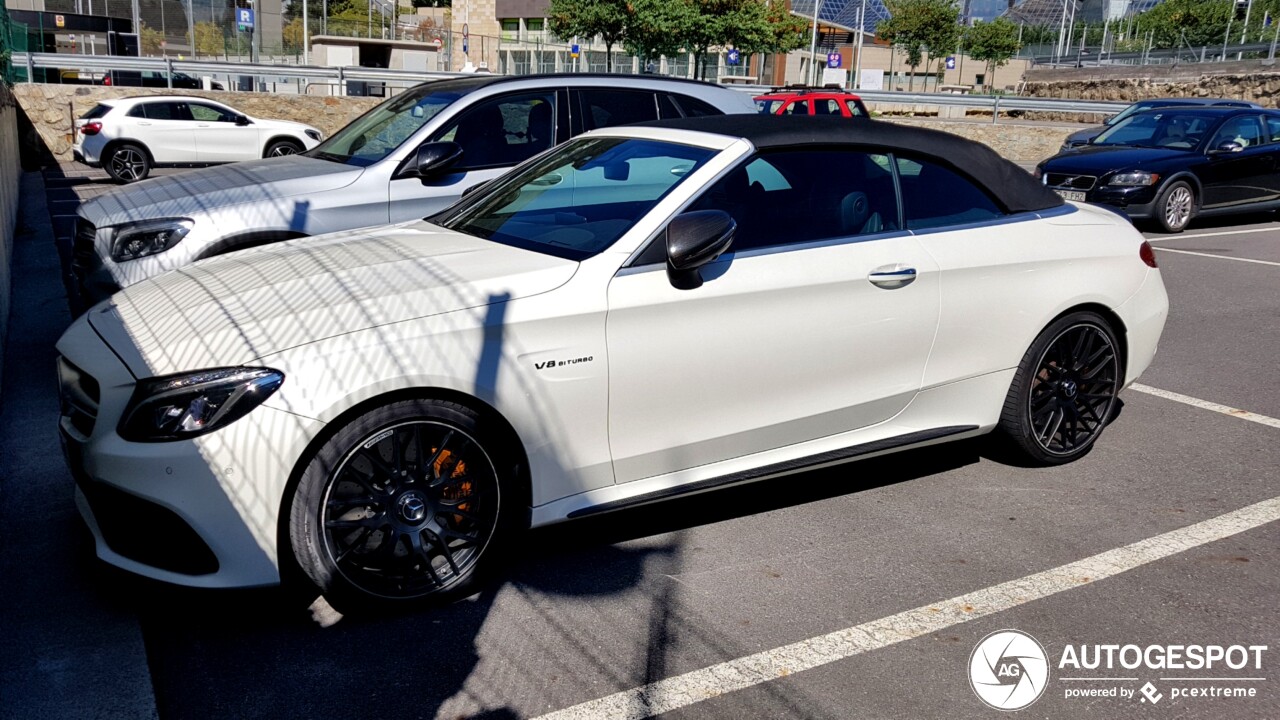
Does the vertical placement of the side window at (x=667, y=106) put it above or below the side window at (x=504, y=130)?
above

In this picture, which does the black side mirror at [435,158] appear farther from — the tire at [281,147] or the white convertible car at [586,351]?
the tire at [281,147]

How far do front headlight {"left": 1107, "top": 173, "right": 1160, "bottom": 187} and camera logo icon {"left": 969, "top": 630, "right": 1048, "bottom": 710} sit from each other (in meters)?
11.4

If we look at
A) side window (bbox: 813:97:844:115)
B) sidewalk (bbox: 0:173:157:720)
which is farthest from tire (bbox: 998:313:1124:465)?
side window (bbox: 813:97:844:115)

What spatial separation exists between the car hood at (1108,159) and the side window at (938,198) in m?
9.75

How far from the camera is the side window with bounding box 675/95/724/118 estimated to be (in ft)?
25.8

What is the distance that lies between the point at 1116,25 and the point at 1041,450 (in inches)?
3226

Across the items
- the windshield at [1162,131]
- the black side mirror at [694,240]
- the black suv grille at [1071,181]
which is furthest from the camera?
the windshield at [1162,131]

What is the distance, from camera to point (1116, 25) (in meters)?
76.8

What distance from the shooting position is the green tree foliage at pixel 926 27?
71000mm

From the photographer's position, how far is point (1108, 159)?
1393 cm

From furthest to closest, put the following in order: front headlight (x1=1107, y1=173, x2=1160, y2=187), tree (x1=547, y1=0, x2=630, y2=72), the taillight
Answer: tree (x1=547, y1=0, x2=630, y2=72) < front headlight (x1=1107, y1=173, x2=1160, y2=187) < the taillight

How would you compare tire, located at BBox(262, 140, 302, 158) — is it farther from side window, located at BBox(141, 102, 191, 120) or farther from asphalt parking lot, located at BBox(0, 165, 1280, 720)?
asphalt parking lot, located at BBox(0, 165, 1280, 720)

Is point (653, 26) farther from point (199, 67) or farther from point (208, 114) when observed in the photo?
point (208, 114)

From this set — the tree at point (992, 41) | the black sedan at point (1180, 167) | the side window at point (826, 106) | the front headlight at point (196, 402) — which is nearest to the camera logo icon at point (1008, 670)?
the front headlight at point (196, 402)
